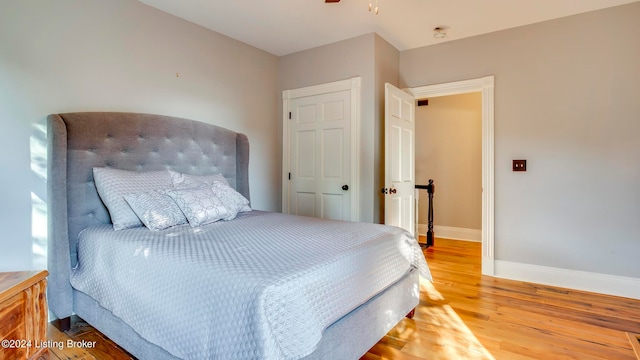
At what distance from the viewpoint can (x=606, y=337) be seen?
2172 mm

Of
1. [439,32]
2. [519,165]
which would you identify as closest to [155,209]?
[439,32]

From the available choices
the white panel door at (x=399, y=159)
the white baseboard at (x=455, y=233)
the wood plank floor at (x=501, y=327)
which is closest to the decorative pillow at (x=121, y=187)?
the wood plank floor at (x=501, y=327)

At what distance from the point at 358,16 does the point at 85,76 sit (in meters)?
2.34

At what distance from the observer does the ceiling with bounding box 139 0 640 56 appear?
2.84 metres

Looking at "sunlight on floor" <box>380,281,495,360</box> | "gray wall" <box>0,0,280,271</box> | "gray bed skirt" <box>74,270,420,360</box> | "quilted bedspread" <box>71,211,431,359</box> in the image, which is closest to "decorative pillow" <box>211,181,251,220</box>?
"quilted bedspread" <box>71,211,431,359</box>

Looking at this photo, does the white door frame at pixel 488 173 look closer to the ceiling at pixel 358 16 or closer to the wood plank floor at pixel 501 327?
the wood plank floor at pixel 501 327

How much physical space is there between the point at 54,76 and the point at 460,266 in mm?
4153

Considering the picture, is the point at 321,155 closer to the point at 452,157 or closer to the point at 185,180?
the point at 185,180

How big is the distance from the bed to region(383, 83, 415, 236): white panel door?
3.85ft

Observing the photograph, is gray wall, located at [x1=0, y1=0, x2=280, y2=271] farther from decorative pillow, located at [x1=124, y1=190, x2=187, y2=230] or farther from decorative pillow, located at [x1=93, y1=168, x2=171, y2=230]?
decorative pillow, located at [x1=124, y1=190, x2=187, y2=230]

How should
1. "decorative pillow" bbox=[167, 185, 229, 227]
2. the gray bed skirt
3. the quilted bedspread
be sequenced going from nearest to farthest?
the quilted bedspread
the gray bed skirt
"decorative pillow" bbox=[167, 185, 229, 227]

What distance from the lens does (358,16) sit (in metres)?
3.09

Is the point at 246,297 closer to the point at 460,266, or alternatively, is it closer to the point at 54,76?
the point at 54,76

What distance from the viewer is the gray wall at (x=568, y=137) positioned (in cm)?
290
